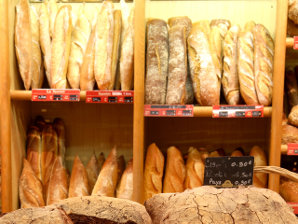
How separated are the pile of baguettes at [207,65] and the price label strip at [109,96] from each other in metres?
0.10

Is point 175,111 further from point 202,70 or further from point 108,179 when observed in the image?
point 108,179

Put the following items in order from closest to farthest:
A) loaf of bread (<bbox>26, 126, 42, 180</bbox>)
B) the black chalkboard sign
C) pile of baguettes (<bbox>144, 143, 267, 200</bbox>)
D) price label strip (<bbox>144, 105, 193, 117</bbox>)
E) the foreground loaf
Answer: the foreground loaf < the black chalkboard sign < price label strip (<bbox>144, 105, 193, 117</bbox>) < pile of baguettes (<bbox>144, 143, 267, 200</bbox>) < loaf of bread (<bbox>26, 126, 42, 180</bbox>)

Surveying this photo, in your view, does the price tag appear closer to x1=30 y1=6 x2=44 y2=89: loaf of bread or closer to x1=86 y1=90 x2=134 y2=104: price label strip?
x1=86 y1=90 x2=134 y2=104: price label strip

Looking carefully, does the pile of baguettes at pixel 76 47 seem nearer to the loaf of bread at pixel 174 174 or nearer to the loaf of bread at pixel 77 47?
the loaf of bread at pixel 77 47

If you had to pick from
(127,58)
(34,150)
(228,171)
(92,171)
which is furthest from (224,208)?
(34,150)

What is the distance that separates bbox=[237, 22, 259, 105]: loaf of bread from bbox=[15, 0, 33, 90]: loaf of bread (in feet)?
3.39

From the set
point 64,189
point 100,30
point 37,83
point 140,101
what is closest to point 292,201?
point 140,101

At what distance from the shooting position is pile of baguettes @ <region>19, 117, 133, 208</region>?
5.16ft

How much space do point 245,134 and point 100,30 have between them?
1.00 meters

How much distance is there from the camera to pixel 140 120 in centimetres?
144

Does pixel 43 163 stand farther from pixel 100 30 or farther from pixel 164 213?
pixel 164 213

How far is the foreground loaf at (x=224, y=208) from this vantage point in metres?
0.73

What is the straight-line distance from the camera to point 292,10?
144 centimetres

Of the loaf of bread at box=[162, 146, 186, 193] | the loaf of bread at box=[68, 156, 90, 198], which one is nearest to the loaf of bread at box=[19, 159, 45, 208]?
the loaf of bread at box=[68, 156, 90, 198]
